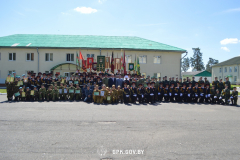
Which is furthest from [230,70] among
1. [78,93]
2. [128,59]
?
[78,93]

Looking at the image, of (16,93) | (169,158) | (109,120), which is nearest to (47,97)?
(16,93)

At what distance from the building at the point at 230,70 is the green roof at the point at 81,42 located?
95.6ft

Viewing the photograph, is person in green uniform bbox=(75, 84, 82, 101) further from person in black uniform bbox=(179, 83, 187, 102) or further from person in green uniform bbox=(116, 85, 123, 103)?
person in black uniform bbox=(179, 83, 187, 102)

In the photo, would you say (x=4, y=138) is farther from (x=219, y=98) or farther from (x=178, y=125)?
(x=219, y=98)

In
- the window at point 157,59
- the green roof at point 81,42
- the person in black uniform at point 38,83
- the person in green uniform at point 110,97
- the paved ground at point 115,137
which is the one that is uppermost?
the green roof at point 81,42

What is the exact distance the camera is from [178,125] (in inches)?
256

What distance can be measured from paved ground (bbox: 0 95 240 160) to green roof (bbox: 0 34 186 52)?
66.0 ft

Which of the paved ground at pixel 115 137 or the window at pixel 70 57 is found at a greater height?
the window at pixel 70 57

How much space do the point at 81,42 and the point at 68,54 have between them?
8.59 feet

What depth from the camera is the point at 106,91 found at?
1180 cm

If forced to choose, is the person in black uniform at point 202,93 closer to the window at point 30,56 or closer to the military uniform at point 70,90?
the military uniform at point 70,90

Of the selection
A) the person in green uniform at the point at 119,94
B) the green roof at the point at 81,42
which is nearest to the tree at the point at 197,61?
the green roof at the point at 81,42

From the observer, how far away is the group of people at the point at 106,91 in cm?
1198

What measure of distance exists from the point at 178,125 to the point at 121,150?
2921 mm
